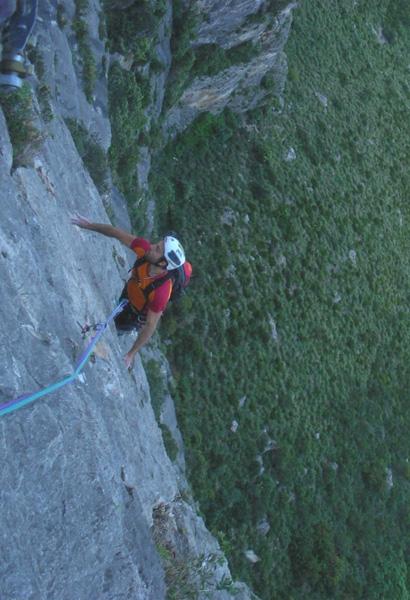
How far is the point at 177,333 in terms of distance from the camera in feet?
71.4

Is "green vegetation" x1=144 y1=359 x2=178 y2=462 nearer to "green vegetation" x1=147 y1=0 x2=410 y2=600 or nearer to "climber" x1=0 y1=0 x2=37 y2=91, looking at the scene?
"green vegetation" x1=147 y1=0 x2=410 y2=600

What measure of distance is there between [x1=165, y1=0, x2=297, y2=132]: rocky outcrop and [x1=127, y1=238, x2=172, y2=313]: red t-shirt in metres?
13.3

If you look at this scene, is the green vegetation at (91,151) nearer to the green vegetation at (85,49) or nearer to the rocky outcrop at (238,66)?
the green vegetation at (85,49)

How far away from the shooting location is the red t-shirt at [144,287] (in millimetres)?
9828

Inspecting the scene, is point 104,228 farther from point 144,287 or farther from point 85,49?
point 85,49

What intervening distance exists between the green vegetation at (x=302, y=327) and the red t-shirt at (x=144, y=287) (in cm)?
1083

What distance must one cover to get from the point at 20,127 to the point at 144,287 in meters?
3.25

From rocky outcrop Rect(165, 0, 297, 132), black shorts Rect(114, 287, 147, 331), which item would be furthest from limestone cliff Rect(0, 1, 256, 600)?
rocky outcrop Rect(165, 0, 297, 132)

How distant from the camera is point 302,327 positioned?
2608cm

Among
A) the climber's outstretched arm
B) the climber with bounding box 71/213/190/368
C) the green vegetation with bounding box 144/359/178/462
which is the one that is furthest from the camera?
the green vegetation with bounding box 144/359/178/462

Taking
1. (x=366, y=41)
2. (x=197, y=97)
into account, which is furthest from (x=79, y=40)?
(x=366, y=41)

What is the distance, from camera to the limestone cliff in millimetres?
6141

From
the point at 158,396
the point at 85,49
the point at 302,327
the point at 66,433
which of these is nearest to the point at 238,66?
the point at 85,49

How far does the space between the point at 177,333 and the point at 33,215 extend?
13.7 m
